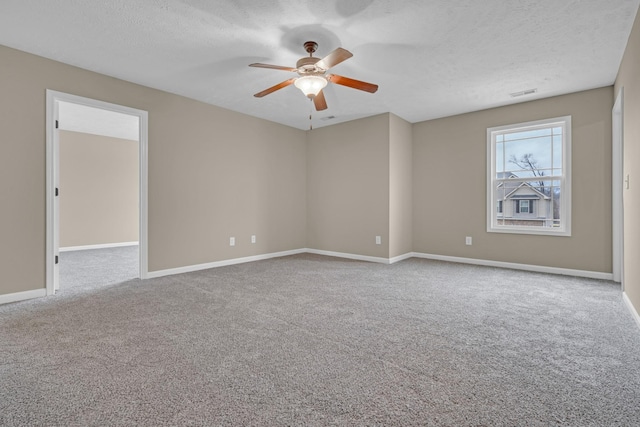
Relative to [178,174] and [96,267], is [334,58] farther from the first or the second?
[96,267]

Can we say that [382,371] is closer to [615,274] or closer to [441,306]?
[441,306]

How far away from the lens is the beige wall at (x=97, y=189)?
6.67 m

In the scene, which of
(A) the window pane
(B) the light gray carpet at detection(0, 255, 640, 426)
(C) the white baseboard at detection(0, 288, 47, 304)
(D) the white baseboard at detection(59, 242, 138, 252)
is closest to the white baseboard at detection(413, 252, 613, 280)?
(B) the light gray carpet at detection(0, 255, 640, 426)

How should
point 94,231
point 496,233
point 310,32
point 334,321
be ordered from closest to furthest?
1. point 334,321
2. point 310,32
3. point 496,233
4. point 94,231

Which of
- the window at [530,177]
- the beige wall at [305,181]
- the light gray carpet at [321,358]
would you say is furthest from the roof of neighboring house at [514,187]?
the light gray carpet at [321,358]

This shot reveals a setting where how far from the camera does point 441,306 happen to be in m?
2.95

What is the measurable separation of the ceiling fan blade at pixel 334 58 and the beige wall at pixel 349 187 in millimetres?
2554

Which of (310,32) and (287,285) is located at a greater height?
(310,32)

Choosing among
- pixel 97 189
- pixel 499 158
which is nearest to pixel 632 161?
pixel 499 158

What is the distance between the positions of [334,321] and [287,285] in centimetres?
125

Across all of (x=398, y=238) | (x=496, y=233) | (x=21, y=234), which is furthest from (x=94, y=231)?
(x=496, y=233)

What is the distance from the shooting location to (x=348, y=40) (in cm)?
293

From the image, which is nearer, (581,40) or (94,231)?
(581,40)

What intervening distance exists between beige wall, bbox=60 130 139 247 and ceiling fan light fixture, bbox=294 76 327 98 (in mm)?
6135
